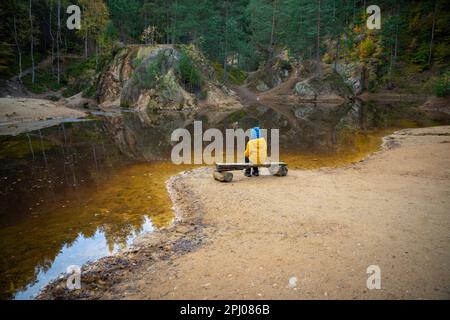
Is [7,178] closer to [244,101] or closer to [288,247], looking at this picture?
[288,247]

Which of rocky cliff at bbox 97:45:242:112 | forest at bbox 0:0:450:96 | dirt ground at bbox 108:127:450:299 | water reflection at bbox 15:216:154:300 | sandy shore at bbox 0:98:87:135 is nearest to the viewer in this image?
dirt ground at bbox 108:127:450:299

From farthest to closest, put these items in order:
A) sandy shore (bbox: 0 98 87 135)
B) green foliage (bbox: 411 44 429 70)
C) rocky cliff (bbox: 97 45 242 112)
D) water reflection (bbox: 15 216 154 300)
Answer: green foliage (bbox: 411 44 429 70)
rocky cliff (bbox: 97 45 242 112)
sandy shore (bbox: 0 98 87 135)
water reflection (bbox: 15 216 154 300)

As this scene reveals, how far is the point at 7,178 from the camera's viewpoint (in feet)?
45.4

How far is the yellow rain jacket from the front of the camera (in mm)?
12500

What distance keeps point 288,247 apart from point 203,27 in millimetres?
53636

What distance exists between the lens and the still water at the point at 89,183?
7.77 m

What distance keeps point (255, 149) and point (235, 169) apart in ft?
3.53

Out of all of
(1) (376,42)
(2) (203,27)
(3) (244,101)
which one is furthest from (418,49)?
(2) (203,27)

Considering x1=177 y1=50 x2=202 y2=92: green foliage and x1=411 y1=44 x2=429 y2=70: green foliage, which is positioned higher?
x1=411 y1=44 x2=429 y2=70: green foliage

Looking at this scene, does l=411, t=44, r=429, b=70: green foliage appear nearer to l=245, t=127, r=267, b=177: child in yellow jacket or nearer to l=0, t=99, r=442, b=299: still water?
l=0, t=99, r=442, b=299: still water

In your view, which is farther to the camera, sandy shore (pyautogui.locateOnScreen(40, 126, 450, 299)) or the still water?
the still water

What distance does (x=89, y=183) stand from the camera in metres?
13.2

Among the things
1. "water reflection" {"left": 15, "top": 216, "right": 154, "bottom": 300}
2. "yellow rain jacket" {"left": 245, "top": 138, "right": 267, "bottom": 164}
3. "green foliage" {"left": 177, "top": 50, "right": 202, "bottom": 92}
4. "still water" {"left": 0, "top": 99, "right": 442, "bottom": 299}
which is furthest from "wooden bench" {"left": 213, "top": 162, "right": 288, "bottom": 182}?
"green foliage" {"left": 177, "top": 50, "right": 202, "bottom": 92}

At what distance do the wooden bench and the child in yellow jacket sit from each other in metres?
0.25
